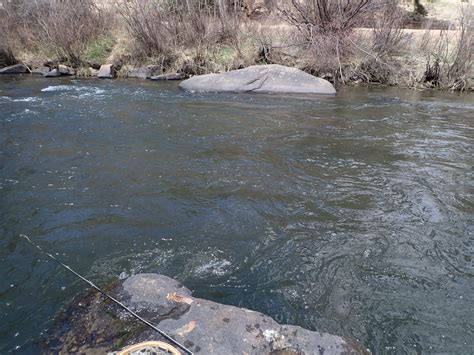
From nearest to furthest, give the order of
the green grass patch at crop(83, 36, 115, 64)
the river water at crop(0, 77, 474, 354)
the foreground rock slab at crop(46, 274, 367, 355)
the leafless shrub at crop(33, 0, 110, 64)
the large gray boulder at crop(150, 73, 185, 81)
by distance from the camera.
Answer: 1. the foreground rock slab at crop(46, 274, 367, 355)
2. the river water at crop(0, 77, 474, 354)
3. the large gray boulder at crop(150, 73, 185, 81)
4. the leafless shrub at crop(33, 0, 110, 64)
5. the green grass patch at crop(83, 36, 115, 64)

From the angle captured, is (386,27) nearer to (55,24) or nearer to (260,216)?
(260,216)

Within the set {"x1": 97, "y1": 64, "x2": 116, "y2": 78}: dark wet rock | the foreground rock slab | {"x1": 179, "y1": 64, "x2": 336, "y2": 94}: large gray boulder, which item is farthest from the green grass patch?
the foreground rock slab

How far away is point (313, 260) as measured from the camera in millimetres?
4090

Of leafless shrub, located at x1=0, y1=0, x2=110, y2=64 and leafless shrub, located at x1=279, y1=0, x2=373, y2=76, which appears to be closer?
leafless shrub, located at x1=279, y1=0, x2=373, y2=76

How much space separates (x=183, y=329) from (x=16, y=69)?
1552cm

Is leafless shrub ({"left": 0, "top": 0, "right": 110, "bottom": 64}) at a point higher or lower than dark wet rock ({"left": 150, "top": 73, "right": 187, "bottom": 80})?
→ higher

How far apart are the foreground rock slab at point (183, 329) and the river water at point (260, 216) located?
1.54 ft

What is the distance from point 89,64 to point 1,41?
328 cm

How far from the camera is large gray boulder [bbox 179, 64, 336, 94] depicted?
1216cm

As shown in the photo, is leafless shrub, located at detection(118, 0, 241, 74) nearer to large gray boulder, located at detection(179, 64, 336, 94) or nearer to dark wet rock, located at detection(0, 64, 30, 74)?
large gray boulder, located at detection(179, 64, 336, 94)

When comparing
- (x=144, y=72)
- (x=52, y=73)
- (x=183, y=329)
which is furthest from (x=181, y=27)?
(x=183, y=329)

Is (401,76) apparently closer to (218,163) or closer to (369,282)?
(218,163)

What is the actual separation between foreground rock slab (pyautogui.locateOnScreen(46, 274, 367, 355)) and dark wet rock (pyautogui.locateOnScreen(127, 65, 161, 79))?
41.0ft

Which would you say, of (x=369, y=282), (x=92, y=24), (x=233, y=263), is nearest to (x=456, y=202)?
(x=369, y=282)
